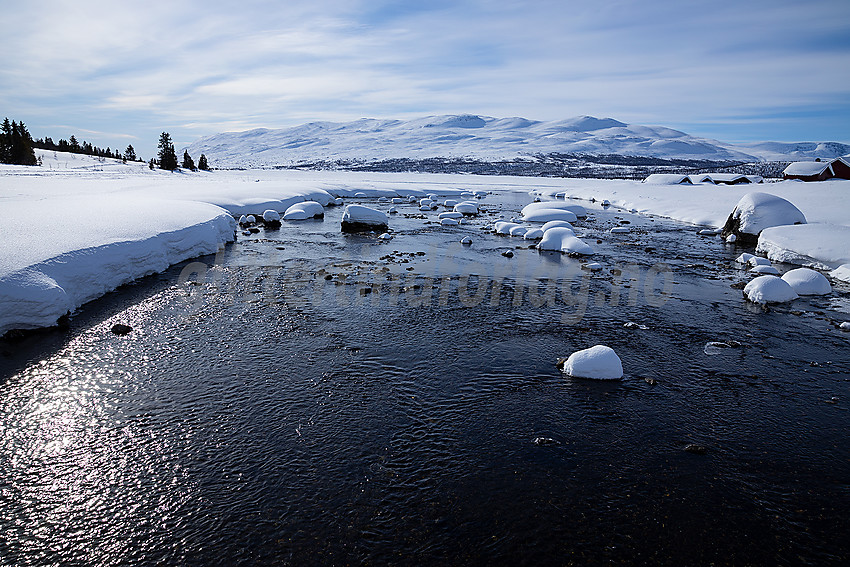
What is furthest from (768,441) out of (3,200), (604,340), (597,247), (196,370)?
(3,200)

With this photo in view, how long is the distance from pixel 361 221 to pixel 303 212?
5622mm

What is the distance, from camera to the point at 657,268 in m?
18.1

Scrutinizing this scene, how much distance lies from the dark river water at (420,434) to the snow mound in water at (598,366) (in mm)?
247

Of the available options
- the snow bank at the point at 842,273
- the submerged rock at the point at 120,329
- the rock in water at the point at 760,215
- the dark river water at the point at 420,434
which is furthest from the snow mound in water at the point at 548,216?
the submerged rock at the point at 120,329

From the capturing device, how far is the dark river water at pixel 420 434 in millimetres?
5363

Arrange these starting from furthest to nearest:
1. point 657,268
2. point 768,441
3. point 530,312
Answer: point 657,268, point 530,312, point 768,441

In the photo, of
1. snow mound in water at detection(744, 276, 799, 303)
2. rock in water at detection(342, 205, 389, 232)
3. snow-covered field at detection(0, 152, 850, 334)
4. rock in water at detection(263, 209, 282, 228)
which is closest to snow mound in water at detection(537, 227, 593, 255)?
snow mound in water at detection(744, 276, 799, 303)

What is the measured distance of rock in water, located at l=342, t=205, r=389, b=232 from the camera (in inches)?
976

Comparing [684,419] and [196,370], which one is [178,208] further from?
[684,419]

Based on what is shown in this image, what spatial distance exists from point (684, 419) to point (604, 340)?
3.16m

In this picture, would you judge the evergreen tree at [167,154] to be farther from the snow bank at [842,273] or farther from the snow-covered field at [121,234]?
the snow bank at [842,273]

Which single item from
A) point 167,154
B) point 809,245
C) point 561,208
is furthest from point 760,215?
point 167,154

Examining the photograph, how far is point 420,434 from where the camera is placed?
7215 mm

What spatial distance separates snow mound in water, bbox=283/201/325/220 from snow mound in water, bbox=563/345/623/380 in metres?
22.5
